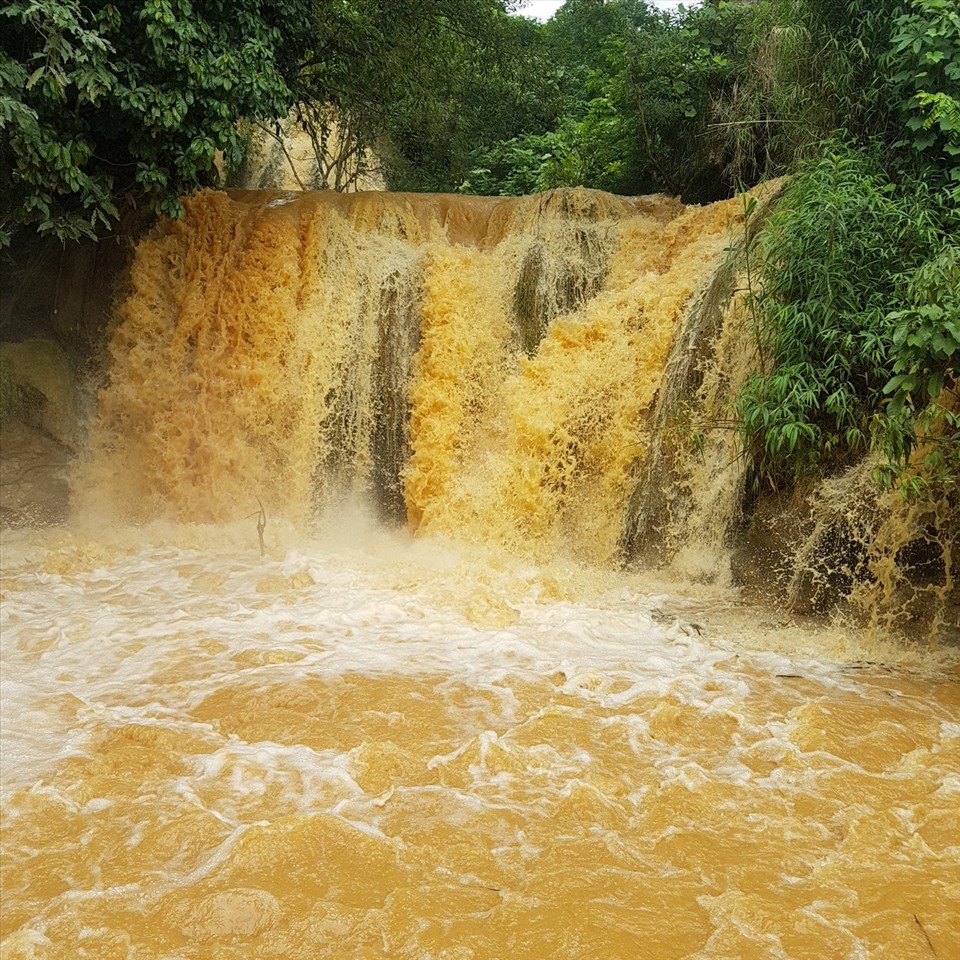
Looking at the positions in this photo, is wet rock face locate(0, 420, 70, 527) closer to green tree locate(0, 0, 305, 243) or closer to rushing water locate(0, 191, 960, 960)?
rushing water locate(0, 191, 960, 960)

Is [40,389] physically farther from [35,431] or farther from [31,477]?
[31,477]

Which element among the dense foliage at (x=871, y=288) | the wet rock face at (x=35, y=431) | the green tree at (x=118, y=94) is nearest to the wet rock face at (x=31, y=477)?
the wet rock face at (x=35, y=431)

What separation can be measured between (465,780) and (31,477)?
689 centimetres

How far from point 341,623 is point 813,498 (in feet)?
11.3

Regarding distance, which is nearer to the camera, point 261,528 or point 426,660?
point 426,660

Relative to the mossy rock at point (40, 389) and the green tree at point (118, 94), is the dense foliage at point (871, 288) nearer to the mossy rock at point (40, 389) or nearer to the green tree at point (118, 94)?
the green tree at point (118, 94)

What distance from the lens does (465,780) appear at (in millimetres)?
4164

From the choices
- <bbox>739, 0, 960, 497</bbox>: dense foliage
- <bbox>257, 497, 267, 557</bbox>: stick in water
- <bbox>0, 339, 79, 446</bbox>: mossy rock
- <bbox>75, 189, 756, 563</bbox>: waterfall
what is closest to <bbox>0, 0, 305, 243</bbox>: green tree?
<bbox>75, 189, 756, 563</bbox>: waterfall

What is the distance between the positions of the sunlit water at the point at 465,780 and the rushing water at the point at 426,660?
18mm

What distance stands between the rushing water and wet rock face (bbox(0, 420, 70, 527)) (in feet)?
0.84

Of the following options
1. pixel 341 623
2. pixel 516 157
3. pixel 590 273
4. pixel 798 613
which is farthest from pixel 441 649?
pixel 516 157

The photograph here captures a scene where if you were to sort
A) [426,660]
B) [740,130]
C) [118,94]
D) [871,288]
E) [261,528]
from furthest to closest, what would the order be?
[740,130], [261,528], [118,94], [871,288], [426,660]

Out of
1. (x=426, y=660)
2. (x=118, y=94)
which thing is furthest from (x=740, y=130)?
(x=426, y=660)

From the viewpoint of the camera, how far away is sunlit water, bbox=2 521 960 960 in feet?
10.4
